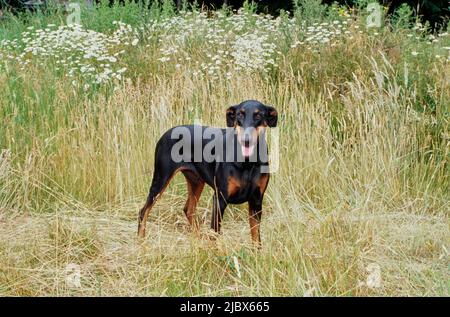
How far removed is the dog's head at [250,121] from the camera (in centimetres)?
348

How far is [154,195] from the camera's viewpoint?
410cm

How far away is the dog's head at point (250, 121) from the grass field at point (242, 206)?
556 mm

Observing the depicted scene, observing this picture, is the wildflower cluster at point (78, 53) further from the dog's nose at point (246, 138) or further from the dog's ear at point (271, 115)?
the dog's nose at point (246, 138)

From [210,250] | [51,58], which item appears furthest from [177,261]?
[51,58]

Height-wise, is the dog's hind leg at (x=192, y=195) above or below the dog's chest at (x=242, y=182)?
below

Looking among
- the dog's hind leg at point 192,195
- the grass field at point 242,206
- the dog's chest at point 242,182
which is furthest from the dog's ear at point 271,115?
the dog's hind leg at point 192,195

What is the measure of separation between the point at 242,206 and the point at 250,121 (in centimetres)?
155

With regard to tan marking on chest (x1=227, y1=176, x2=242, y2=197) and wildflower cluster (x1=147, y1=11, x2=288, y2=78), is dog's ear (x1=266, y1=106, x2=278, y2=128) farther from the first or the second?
wildflower cluster (x1=147, y1=11, x2=288, y2=78)

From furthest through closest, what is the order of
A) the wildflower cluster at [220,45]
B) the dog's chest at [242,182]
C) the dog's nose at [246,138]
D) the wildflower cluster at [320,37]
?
the wildflower cluster at [320,37], the wildflower cluster at [220,45], the dog's chest at [242,182], the dog's nose at [246,138]

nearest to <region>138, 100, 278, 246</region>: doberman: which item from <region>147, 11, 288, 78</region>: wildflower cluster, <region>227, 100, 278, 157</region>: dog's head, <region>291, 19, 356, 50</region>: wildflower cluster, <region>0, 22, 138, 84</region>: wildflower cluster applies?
<region>227, 100, 278, 157</region>: dog's head

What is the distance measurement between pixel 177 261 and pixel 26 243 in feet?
3.37

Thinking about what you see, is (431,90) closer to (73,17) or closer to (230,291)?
(230,291)

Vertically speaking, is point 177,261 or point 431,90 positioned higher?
point 431,90

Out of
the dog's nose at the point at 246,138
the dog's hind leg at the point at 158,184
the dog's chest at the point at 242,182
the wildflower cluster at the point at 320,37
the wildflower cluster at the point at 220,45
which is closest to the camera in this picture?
the dog's nose at the point at 246,138
